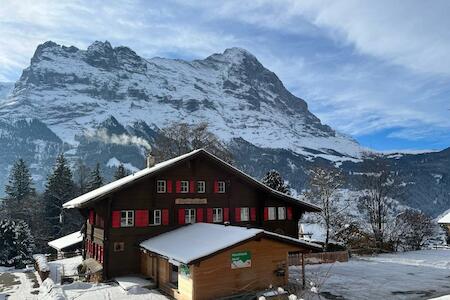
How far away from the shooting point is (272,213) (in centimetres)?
3931

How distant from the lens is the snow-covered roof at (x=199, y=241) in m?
23.7

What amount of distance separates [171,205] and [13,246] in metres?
32.0

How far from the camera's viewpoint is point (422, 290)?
27094 millimetres

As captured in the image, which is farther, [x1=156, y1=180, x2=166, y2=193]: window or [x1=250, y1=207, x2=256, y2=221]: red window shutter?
[x1=250, y1=207, x2=256, y2=221]: red window shutter

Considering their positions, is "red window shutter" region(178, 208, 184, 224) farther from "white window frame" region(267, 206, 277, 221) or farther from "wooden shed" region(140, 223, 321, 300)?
"white window frame" region(267, 206, 277, 221)

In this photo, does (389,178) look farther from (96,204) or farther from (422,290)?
(96,204)

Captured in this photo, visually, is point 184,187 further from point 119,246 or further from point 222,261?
point 222,261

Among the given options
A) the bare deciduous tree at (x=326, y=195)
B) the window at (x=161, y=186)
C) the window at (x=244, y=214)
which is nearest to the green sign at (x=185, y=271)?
the window at (x=161, y=186)

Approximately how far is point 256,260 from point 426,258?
25.9 m

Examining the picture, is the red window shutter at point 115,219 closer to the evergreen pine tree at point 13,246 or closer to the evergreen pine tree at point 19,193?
the evergreen pine tree at point 13,246

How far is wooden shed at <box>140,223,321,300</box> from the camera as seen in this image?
2359cm

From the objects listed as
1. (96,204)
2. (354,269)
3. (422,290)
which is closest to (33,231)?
(96,204)

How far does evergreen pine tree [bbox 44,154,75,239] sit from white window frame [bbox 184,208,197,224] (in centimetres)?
3854

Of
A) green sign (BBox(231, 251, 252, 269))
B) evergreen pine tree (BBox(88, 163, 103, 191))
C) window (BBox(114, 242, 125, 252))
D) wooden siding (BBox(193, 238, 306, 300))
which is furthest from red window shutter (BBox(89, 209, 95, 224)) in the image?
evergreen pine tree (BBox(88, 163, 103, 191))
